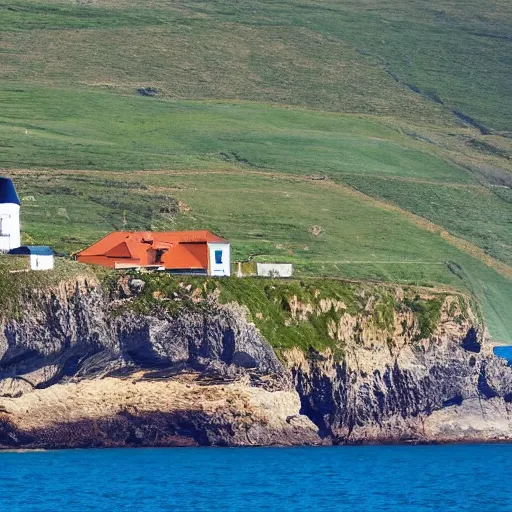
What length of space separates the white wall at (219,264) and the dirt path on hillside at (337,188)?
85.1 ft

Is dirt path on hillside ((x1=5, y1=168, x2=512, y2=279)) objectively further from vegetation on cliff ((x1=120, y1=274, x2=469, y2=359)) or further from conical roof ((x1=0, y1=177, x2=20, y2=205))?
vegetation on cliff ((x1=120, y1=274, x2=469, y2=359))

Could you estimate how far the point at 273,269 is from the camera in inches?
3078

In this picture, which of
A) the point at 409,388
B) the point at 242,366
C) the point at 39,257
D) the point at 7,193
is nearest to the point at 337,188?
the point at 409,388

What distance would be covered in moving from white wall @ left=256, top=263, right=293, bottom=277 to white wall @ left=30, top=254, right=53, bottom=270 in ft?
44.9

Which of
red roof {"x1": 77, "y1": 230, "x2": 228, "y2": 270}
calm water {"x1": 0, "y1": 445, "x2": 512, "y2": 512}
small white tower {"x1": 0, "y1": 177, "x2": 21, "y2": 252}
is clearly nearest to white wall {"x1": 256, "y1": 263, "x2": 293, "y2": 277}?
red roof {"x1": 77, "y1": 230, "x2": 228, "y2": 270}

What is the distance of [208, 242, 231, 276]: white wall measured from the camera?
74750 millimetres

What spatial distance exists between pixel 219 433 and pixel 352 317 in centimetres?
803

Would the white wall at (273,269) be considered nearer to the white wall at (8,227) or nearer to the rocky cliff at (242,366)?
the rocky cliff at (242,366)

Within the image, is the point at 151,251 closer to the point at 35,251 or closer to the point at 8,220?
the point at 8,220

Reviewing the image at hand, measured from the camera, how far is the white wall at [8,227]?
2785 inches

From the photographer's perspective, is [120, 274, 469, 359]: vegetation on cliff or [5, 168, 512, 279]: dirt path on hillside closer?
[120, 274, 469, 359]: vegetation on cliff

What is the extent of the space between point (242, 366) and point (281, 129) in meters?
58.3

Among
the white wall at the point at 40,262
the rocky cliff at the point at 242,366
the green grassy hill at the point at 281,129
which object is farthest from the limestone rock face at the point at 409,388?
the green grassy hill at the point at 281,129

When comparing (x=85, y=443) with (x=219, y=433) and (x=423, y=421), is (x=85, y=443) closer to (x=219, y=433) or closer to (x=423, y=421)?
(x=219, y=433)
